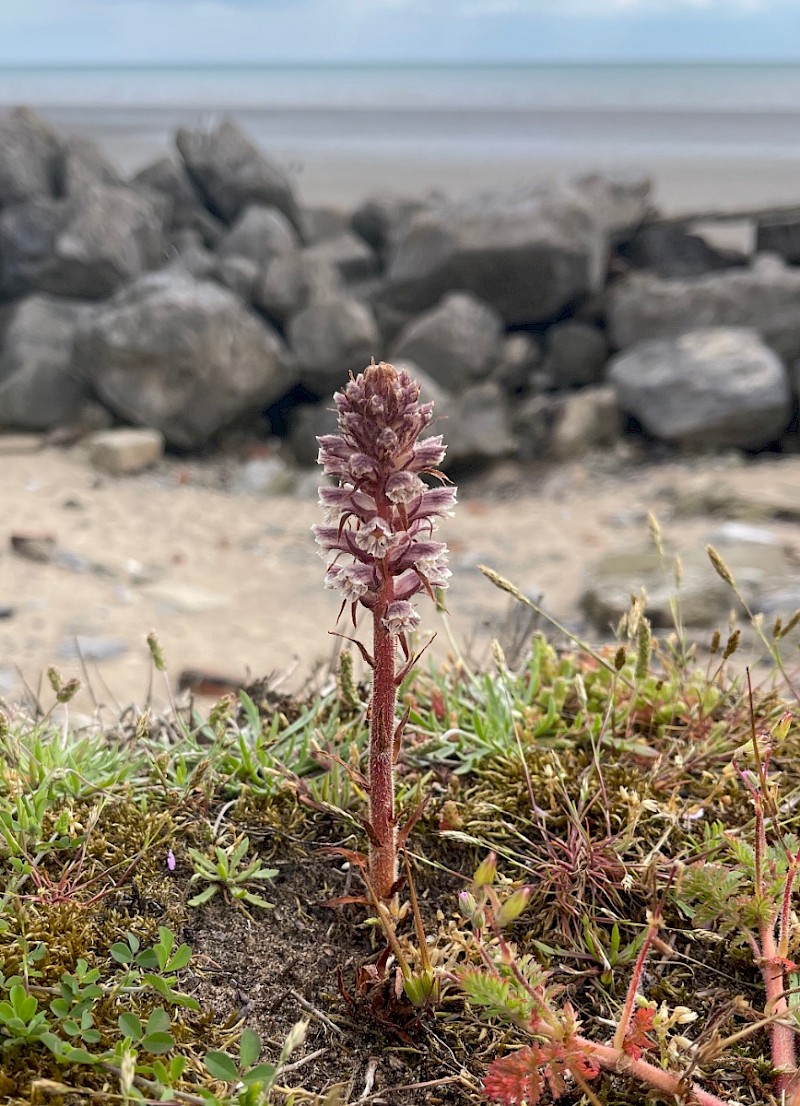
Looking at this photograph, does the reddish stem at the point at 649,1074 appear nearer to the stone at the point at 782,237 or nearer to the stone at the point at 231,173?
the stone at the point at 782,237

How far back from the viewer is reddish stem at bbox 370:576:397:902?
61.3 inches

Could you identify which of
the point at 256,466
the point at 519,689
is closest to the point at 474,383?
the point at 256,466

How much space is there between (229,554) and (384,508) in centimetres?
577

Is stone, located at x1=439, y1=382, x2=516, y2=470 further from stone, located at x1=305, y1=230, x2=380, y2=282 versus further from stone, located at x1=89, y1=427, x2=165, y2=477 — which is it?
stone, located at x1=305, y1=230, x2=380, y2=282

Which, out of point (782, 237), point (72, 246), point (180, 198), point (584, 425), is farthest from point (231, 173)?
point (782, 237)

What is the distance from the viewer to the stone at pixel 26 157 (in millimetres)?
10516

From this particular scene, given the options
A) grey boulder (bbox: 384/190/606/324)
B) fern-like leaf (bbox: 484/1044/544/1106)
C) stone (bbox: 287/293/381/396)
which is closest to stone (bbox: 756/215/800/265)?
grey boulder (bbox: 384/190/606/324)

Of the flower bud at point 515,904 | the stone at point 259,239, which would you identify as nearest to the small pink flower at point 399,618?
the flower bud at point 515,904

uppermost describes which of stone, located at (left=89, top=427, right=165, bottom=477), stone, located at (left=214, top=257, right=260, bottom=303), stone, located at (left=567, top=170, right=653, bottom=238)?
stone, located at (left=567, top=170, right=653, bottom=238)

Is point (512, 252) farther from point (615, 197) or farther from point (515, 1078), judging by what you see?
point (515, 1078)

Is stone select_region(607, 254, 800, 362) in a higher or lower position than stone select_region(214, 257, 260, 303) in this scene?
lower

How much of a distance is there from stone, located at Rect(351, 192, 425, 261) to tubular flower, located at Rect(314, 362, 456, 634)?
10.4 metres

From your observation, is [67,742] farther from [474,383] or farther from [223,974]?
[474,383]

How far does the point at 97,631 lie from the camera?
5.60 m
